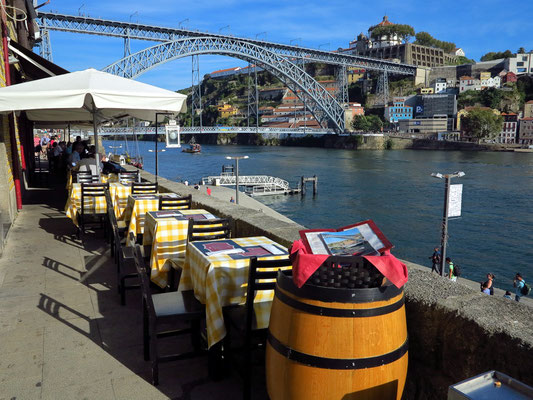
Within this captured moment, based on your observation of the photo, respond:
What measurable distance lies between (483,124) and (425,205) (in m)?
38.9

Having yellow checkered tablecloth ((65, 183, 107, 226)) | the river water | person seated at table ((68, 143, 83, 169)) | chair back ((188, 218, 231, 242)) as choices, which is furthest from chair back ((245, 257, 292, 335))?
the river water

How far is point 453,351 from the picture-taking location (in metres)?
1.26

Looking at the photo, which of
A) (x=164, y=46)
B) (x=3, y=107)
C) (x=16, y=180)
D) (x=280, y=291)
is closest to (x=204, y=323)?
(x=280, y=291)

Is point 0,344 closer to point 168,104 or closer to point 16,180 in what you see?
point 168,104

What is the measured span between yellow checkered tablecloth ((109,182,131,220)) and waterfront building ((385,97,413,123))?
68016 mm

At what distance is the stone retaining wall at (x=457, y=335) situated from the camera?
110 cm

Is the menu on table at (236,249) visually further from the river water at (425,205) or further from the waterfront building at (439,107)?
the waterfront building at (439,107)

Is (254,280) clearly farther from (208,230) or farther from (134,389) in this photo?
(208,230)

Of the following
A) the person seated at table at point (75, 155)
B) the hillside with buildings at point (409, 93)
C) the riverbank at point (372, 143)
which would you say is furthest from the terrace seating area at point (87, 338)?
the hillside with buildings at point (409, 93)

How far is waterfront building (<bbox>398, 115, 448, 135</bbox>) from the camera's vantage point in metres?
62.9

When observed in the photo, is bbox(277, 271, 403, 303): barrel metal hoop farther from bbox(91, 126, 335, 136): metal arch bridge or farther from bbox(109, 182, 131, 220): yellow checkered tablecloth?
bbox(91, 126, 335, 136): metal arch bridge

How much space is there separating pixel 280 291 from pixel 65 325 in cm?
136

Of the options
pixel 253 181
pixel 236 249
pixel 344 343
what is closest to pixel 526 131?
pixel 253 181

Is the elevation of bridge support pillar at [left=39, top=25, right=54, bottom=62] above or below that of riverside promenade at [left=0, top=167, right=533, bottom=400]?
above
